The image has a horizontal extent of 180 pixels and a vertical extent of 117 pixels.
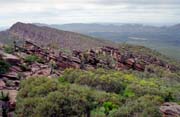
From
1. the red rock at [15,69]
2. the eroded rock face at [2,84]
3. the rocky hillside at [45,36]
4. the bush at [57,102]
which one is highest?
the bush at [57,102]

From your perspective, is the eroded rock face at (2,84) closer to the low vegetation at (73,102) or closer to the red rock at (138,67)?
the low vegetation at (73,102)

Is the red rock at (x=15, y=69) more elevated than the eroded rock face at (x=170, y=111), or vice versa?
the eroded rock face at (x=170, y=111)

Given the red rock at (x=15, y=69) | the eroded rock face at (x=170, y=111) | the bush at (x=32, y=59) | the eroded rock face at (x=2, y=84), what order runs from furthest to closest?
the bush at (x=32, y=59) < the red rock at (x=15, y=69) < the eroded rock face at (x=2, y=84) < the eroded rock face at (x=170, y=111)

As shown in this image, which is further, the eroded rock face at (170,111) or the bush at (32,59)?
the bush at (32,59)

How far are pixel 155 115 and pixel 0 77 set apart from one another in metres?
33.0

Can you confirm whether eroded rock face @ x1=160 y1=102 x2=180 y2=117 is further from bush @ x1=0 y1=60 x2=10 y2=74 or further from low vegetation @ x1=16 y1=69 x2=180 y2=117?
bush @ x1=0 y1=60 x2=10 y2=74

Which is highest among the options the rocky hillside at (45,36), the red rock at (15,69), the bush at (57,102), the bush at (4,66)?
the bush at (57,102)

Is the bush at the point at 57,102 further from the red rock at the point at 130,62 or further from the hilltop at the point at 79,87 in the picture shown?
the red rock at the point at 130,62

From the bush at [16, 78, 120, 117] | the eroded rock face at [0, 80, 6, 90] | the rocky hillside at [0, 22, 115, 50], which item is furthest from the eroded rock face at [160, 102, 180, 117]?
the rocky hillside at [0, 22, 115, 50]

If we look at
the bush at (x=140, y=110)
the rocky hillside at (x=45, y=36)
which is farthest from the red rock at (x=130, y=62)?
the rocky hillside at (x=45, y=36)

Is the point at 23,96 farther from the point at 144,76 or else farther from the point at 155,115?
the point at 144,76

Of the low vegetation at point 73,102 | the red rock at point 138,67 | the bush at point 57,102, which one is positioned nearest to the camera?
the low vegetation at point 73,102

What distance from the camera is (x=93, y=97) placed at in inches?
1905

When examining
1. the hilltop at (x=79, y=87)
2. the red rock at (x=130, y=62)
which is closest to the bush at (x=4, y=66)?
the hilltop at (x=79, y=87)
